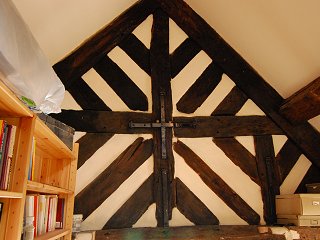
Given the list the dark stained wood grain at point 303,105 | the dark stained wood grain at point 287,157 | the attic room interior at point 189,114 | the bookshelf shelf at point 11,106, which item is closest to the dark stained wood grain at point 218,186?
the attic room interior at point 189,114

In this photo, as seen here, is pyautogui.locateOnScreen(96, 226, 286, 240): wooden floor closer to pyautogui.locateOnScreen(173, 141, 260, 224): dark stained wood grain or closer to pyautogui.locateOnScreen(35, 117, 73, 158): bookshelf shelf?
pyautogui.locateOnScreen(173, 141, 260, 224): dark stained wood grain

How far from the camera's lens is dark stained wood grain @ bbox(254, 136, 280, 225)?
2998 mm

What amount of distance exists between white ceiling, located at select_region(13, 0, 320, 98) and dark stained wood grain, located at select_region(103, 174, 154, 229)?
1491 mm

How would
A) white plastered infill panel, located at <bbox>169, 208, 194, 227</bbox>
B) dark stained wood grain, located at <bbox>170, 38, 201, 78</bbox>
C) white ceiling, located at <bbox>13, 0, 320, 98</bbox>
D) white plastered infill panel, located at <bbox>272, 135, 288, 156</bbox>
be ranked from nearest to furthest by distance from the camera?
white ceiling, located at <bbox>13, 0, 320, 98</bbox> → white plastered infill panel, located at <bbox>169, 208, 194, 227</bbox> → white plastered infill panel, located at <bbox>272, 135, 288, 156</bbox> → dark stained wood grain, located at <bbox>170, 38, 201, 78</bbox>

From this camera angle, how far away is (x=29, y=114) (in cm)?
142

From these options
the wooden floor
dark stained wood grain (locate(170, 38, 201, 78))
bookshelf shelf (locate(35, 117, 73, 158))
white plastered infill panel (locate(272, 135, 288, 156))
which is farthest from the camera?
dark stained wood grain (locate(170, 38, 201, 78))

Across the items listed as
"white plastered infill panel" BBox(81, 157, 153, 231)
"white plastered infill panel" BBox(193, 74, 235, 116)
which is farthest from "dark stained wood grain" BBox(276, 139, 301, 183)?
"white plastered infill panel" BBox(81, 157, 153, 231)

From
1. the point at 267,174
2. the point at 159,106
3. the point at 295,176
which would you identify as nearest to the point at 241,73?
the point at 159,106

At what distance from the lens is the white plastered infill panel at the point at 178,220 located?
9.41 feet

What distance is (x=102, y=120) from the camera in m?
3.00

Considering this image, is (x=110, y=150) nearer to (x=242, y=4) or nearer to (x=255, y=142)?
(x=255, y=142)

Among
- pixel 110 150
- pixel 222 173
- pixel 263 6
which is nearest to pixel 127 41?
pixel 110 150

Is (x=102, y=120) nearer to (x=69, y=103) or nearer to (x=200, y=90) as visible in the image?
(x=69, y=103)

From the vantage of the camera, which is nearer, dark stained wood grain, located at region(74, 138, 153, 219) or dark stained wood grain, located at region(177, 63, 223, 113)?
dark stained wood grain, located at region(74, 138, 153, 219)
